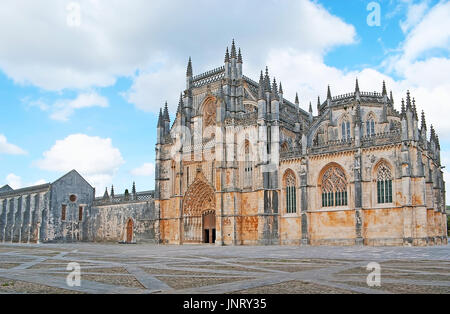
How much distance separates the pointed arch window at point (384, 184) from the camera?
31891 mm

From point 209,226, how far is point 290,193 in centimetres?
1006

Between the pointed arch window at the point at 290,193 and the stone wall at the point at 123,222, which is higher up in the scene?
the pointed arch window at the point at 290,193

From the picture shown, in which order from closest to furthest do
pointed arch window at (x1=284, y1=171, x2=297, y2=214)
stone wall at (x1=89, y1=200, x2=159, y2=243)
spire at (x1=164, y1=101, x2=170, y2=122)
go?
pointed arch window at (x1=284, y1=171, x2=297, y2=214), stone wall at (x1=89, y1=200, x2=159, y2=243), spire at (x1=164, y1=101, x2=170, y2=122)

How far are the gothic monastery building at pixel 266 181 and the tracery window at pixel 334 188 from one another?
0.09 metres

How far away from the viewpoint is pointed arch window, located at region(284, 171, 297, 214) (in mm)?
36875

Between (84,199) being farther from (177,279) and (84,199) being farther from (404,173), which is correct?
(177,279)

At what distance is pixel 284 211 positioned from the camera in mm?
37250

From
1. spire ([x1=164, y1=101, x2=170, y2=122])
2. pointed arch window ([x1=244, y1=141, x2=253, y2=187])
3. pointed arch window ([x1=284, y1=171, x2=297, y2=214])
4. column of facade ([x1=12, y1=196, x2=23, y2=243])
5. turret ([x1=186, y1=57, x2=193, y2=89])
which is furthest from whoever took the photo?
column of facade ([x1=12, y1=196, x2=23, y2=243])

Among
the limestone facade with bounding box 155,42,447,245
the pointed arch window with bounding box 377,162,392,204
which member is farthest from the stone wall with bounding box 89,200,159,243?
the pointed arch window with bounding box 377,162,392,204

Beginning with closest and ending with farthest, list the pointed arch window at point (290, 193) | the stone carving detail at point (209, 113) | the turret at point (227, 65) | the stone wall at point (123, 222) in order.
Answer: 1. the pointed arch window at point (290, 193)
2. the turret at point (227, 65)
3. the stone carving detail at point (209, 113)
4. the stone wall at point (123, 222)

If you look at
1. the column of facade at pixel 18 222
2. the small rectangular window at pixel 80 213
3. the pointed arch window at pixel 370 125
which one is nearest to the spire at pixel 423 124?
the pointed arch window at pixel 370 125

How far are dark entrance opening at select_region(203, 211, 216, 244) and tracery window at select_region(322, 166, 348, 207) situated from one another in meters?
12.3

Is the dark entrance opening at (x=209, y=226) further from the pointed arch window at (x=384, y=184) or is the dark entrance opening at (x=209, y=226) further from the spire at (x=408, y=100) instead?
the spire at (x=408, y=100)

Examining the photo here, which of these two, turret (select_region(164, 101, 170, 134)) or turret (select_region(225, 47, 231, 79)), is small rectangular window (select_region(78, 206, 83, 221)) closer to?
turret (select_region(164, 101, 170, 134))
